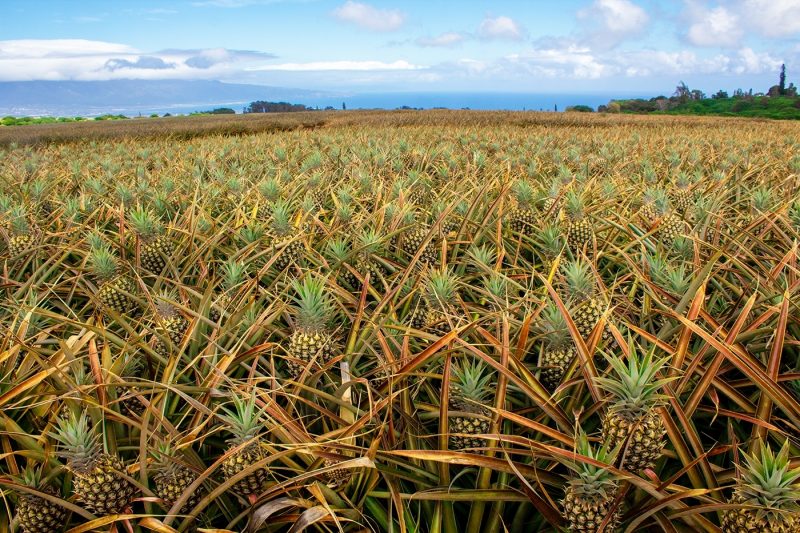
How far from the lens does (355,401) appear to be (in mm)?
1666

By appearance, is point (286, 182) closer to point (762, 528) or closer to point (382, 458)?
point (382, 458)

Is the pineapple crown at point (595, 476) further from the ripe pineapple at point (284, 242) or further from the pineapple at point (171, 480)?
the ripe pineapple at point (284, 242)

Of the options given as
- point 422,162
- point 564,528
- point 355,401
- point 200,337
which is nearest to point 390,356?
point 355,401

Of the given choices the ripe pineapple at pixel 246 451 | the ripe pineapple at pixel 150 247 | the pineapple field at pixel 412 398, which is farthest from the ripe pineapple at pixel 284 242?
the ripe pineapple at pixel 246 451

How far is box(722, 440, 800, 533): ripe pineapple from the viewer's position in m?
0.91

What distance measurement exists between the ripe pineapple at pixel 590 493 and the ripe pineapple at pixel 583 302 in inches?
23.1

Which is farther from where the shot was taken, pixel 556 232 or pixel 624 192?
pixel 624 192

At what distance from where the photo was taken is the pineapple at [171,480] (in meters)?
1.28

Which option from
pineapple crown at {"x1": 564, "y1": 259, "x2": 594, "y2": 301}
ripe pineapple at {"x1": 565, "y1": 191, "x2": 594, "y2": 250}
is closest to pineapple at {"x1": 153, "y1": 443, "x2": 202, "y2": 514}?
pineapple crown at {"x1": 564, "y1": 259, "x2": 594, "y2": 301}

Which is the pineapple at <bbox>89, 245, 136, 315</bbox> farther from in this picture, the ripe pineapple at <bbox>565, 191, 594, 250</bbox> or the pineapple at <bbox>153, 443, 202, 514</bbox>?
the ripe pineapple at <bbox>565, 191, 594, 250</bbox>

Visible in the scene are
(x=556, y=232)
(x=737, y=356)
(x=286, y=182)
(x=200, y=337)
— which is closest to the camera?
(x=737, y=356)

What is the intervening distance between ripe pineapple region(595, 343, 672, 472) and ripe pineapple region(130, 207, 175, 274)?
2.26 m

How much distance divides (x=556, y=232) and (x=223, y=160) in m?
4.39

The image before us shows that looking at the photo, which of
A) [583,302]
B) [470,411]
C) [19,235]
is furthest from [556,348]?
[19,235]
